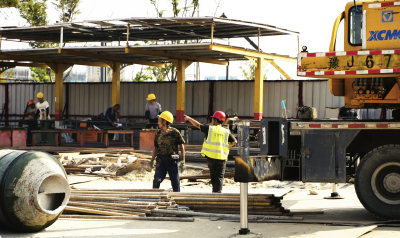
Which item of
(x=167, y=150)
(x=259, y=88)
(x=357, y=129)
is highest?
(x=259, y=88)

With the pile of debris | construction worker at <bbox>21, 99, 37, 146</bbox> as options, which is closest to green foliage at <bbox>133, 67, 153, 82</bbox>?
construction worker at <bbox>21, 99, 37, 146</bbox>

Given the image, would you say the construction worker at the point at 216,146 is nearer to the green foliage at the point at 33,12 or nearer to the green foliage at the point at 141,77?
the green foliage at the point at 33,12

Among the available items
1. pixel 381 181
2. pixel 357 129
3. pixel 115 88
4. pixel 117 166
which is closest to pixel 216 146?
pixel 357 129

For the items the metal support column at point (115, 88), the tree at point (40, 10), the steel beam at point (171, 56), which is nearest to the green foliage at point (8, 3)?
the tree at point (40, 10)

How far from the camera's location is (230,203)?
10312 mm

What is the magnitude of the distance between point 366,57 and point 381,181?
195 cm

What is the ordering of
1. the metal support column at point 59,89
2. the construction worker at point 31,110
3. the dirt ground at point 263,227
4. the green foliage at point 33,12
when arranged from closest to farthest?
1. the dirt ground at point 263,227
2. the construction worker at point 31,110
3. the metal support column at point 59,89
4. the green foliage at point 33,12

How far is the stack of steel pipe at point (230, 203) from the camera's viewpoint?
33.6 feet

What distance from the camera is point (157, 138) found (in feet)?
38.8

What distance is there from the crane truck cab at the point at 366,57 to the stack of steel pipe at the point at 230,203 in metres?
2.12

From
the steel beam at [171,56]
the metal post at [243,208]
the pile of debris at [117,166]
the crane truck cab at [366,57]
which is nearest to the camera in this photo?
the metal post at [243,208]

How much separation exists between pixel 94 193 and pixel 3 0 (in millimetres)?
23362

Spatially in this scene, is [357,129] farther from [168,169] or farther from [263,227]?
[168,169]

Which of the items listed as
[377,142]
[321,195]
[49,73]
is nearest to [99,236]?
[377,142]
